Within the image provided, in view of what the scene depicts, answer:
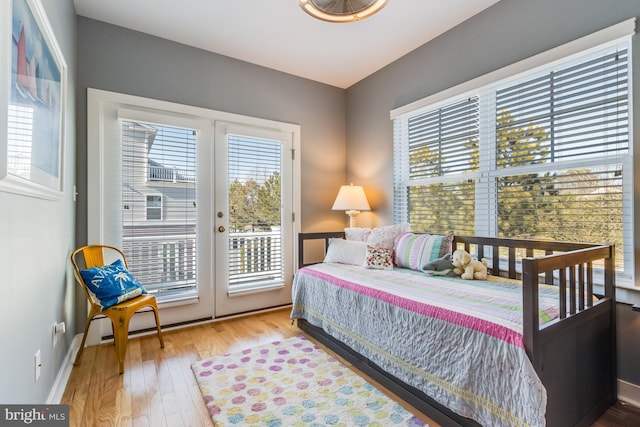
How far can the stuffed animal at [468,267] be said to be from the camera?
85.7 inches

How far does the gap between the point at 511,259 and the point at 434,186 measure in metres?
0.95

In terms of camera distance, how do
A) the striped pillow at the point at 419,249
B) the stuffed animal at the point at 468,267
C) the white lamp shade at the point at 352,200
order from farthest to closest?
the white lamp shade at the point at 352,200 → the striped pillow at the point at 419,249 → the stuffed animal at the point at 468,267

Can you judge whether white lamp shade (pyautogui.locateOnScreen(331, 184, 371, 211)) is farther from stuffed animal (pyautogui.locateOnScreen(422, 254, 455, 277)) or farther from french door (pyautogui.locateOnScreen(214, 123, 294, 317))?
stuffed animal (pyautogui.locateOnScreen(422, 254, 455, 277))

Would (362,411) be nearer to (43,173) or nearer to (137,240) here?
(43,173)

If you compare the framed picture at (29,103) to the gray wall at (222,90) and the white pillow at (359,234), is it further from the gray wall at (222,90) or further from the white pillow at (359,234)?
the white pillow at (359,234)

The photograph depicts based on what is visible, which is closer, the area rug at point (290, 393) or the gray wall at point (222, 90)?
the area rug at point (290, 393)

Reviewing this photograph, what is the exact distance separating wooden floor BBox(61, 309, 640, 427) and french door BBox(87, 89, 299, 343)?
0.31 meters

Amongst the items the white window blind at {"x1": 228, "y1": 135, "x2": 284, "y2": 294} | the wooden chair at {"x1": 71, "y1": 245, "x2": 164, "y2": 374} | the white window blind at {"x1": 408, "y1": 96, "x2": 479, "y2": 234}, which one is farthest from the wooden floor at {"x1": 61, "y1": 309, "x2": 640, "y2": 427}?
the white window blind at {"x1": 408, "y1": 96, "x2": 479, "y2": 234}

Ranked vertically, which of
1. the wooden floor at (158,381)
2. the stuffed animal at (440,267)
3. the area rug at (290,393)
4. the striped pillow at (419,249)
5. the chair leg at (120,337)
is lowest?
the wooden floor at (158,381)

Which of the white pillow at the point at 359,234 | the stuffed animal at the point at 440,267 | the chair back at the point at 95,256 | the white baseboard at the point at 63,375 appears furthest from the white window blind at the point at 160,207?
the stuffed animal at the point at 440,267

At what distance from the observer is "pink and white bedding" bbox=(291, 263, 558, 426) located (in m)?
1.25

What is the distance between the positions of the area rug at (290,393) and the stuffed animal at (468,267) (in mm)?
1009

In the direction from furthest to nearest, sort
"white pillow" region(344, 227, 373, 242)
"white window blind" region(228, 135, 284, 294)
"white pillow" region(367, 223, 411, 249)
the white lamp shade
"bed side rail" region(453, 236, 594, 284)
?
the white lamp shade, "white window blind" region(228, 135, 284, 294), "white pillow" region(344, 227, 373, 242), "white pillow" region(367, 223, 411, 249), "bed side rail" region(453, 236, 594, 284)

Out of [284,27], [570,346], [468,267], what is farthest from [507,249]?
[284,27]
